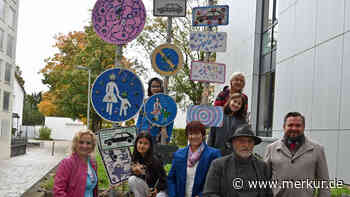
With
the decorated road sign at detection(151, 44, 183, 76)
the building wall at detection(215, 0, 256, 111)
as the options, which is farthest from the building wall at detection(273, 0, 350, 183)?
the decorated road sign at detection(151, 44, 183, 76)

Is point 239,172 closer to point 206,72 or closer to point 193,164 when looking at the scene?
point 193,164

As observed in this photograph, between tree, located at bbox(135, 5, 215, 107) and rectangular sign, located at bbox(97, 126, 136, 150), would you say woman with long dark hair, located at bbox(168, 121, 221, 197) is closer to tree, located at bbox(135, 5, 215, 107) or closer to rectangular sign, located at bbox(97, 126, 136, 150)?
rectangular sign, located at bbox(97, 126, 136, 150)

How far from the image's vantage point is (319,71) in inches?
475

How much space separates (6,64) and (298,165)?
2550 cm

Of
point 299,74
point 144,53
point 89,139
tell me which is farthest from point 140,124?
point 144,53

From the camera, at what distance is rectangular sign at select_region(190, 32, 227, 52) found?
8.51 m

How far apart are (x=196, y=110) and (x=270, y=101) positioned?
11.7 meters

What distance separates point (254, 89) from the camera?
19359 millimetres

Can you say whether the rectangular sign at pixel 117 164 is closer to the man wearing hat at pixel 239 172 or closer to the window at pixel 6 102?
the man wearing hat at pixel 239 172

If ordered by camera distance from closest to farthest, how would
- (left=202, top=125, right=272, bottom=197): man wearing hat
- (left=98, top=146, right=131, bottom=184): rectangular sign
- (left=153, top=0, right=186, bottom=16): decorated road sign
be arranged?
(left=202, top=125, right=272, bottom=197): man wearing hat
(left=98, top=146, right=131, bottom=184): rectangular sign
(left=153, top=0, right=186, bottom=16): decorated road sign

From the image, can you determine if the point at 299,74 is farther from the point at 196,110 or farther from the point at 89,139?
the point at 89,139

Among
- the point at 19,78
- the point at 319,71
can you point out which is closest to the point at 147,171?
the point at 319,71

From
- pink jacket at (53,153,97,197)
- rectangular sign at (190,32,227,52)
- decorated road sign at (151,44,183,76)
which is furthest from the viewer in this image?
rectangular sign at (190,32,227,52)

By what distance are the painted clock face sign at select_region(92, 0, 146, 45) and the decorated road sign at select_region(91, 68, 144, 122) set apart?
507 mm
